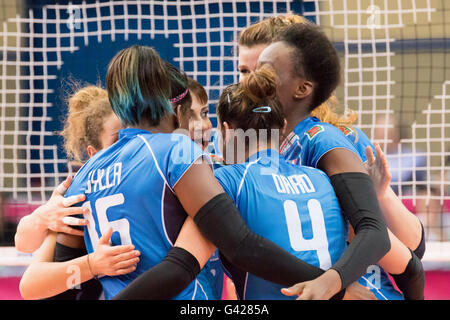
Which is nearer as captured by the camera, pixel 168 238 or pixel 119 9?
pixel 168 238

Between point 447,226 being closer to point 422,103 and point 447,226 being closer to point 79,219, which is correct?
point 422,103

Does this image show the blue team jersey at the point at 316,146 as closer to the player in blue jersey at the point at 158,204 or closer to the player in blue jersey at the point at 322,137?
the player in blue jersey at the point at 322,137

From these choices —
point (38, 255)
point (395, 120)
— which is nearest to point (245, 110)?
point (38, 255)

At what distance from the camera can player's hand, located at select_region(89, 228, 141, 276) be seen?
4.81 feet

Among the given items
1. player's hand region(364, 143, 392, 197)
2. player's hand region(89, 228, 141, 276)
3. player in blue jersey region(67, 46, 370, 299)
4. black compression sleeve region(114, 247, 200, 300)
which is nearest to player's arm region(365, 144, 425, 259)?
player's hand region(364, 143, 392, 197)

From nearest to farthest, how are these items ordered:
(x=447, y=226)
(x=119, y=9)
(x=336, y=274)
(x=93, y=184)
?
(x=336, y=274)
(x=93, y=184)
(x=447, y=226)
(x=119, y=9)

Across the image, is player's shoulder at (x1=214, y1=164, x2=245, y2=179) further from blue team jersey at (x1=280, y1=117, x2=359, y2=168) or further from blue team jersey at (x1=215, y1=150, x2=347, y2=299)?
blue team jersey at (x1=280, y1=117, x2=359, y2=168)

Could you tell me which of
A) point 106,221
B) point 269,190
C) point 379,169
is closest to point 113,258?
point 106,221

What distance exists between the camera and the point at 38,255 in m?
1.68

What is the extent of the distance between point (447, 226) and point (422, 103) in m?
2.02

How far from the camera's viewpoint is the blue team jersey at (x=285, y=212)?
59.6 inches

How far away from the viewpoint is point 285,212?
1.52 metres

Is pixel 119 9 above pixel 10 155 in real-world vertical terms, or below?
above

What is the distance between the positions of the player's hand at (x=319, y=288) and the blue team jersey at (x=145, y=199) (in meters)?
0.29
